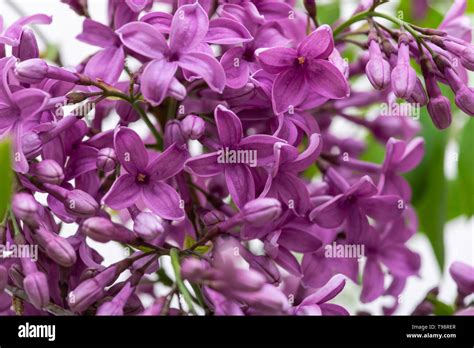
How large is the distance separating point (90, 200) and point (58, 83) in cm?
14

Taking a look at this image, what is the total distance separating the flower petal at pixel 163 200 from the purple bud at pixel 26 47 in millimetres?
174

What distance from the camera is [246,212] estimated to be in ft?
2.29

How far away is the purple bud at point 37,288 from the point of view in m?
0.68

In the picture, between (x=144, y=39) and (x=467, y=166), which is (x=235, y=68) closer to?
(x=144, y=39)

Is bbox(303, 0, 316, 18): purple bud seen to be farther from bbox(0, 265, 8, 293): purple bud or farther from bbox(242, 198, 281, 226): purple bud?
bbox(0, 265, 8, 293): purple bud

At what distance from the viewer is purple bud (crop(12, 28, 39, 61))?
0.79 m

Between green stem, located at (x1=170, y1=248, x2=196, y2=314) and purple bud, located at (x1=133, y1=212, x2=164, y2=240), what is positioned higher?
purple bud, located at (x1=133, y1=212, x2=164, y2=240)

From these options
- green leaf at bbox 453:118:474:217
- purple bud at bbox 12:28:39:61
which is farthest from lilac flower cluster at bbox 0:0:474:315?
green leaf at bbox 453:118:474:217

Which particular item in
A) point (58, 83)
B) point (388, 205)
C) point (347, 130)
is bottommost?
point (347, 130)

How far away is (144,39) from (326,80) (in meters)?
0.18

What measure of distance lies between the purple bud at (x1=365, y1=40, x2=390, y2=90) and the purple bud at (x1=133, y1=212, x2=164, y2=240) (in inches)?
9.8

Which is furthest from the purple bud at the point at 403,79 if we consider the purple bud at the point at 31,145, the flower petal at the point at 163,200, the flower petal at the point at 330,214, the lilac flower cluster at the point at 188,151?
the purple bud at the point at 31,145

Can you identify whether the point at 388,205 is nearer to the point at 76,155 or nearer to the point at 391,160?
the point at 391,160
